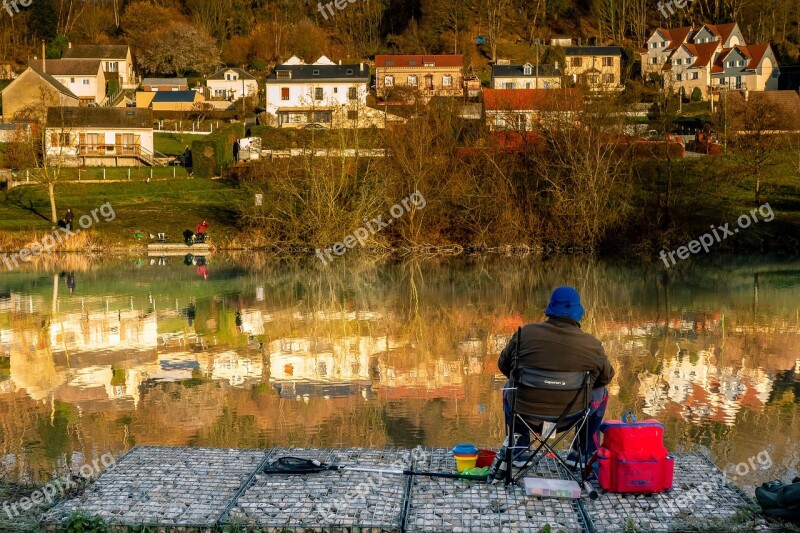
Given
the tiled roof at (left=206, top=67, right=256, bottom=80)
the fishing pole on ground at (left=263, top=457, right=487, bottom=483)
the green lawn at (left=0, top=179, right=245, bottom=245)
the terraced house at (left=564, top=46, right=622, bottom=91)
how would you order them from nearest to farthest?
the fishing pole on ground at (left=263, top=457, right=487, bottom=483), the green lawn at (left=0, top=179, right=245, bottom=245), the terraced house at (left=564, top=46, right=622, bottom=91), the tiled roof at (left=206, top=67, right=256, bottom=80)

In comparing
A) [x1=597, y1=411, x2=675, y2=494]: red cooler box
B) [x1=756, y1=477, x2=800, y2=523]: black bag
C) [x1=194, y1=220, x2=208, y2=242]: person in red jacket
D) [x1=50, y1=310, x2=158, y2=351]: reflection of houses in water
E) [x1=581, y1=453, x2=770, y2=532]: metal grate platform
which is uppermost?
[x1=597, y1=411, x2=675, y2=494]: red cooler box

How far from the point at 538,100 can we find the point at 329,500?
3477cm

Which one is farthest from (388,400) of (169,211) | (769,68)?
(769,68)

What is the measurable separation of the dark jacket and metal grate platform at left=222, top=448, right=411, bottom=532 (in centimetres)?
127

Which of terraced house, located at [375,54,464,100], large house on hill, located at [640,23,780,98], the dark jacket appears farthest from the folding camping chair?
terraced house, located at [375,54,464,100]

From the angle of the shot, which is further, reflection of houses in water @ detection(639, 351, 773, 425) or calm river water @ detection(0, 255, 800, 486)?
reflection of houses in water @ detection(639, 351, 773, 425)

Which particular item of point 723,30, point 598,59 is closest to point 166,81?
point 598,59

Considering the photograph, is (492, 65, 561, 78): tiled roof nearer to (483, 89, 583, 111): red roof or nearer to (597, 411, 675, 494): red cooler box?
(483, 89, 583, 111): red roof

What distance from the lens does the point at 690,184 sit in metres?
44.6

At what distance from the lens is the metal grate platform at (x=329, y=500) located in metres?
6.91

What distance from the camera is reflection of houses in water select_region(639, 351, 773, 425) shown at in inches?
473

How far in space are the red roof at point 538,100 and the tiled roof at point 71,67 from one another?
4954 cm

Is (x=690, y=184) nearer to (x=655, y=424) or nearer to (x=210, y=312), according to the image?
(x=210, y=312)

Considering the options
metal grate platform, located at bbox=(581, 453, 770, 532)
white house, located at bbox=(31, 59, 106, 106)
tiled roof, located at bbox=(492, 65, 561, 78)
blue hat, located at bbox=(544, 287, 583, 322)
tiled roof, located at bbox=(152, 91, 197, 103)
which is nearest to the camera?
metal grate platform, located at bbox=(581, 453, 770, 532)
